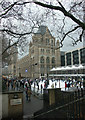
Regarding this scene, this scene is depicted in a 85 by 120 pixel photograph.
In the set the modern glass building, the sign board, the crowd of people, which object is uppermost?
the modern glass building

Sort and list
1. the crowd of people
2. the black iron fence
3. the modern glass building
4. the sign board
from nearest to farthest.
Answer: the black iron fence, the sign board, the crowd of people, the modern glass building

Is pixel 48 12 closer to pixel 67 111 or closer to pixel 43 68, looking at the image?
pixel 67 111

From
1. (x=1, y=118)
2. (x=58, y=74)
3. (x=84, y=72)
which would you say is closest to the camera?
(x=1, y=118)

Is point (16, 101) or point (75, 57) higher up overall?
point (75, 57)

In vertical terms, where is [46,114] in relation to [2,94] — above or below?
below

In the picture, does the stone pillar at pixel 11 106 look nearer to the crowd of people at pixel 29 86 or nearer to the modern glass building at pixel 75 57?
the crowd of people at pixel 29 86

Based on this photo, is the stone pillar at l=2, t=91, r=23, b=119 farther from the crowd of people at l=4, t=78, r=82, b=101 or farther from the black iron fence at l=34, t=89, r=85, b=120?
the crowd of people at l=4, t=78, r=82, b=101

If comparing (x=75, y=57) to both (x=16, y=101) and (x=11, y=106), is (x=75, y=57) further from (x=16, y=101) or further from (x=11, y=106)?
(x=11, y=106)

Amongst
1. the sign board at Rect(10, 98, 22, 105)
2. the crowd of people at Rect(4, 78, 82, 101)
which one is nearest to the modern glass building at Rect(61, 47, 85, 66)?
the crowd of people at Rect(4, 78, 82, 101)

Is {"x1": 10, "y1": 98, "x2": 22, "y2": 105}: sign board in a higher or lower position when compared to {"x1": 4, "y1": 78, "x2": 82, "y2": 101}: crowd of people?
higher

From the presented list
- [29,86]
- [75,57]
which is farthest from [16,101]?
[75,57]

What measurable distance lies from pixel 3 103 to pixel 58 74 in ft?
166

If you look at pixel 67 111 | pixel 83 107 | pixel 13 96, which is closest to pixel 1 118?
pixel 13 96

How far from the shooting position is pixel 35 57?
248 feet
